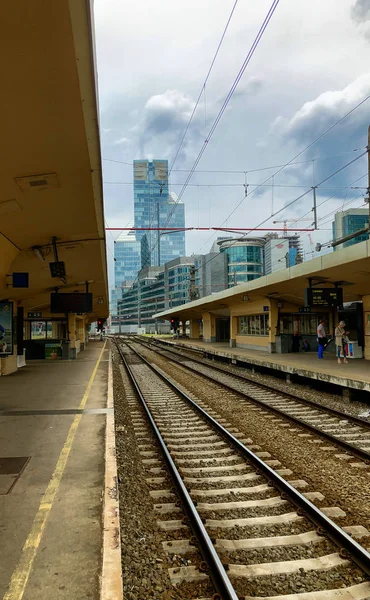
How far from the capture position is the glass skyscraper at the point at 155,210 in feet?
84.6

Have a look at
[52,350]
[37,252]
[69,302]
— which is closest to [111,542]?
[37,252]

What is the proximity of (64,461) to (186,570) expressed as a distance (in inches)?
108

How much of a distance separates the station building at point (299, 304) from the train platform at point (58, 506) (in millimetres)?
8243

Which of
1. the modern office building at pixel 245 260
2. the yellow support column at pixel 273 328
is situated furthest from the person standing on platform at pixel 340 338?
the modern office building at pixel 245 260

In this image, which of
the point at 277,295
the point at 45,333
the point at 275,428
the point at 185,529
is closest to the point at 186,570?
the point at 185,529

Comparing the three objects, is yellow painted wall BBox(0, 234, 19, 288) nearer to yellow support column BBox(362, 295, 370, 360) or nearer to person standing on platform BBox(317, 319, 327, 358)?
person standing on platform BBox(317, 319, 327, 358)

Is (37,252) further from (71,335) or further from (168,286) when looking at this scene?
(168,286)

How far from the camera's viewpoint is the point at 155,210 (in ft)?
156

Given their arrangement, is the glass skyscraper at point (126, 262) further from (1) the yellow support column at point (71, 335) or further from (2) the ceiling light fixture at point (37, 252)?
(2) the ceiling light fixture at point (37, 252)

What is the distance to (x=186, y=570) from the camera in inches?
135

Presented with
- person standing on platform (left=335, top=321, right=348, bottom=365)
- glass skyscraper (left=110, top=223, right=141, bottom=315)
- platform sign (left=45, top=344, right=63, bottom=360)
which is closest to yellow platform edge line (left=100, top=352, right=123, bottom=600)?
person standing on platform (left=335, top=321, right=348, bottom=365)

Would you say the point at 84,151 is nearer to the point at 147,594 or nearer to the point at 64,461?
the point at 64,461

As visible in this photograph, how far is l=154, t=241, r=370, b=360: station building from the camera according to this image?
1284cm

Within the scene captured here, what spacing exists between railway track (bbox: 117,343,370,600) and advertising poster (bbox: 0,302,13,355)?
950 cm
